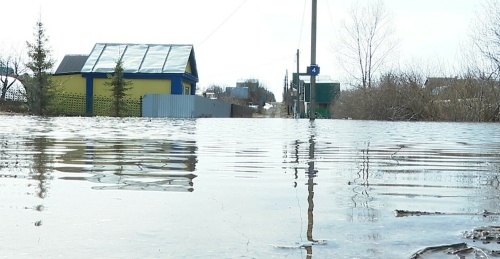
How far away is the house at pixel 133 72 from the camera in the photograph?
3356 cm

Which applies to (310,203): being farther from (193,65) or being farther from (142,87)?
(193,65)

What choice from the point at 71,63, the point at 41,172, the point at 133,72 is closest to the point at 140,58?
the point at 133,72

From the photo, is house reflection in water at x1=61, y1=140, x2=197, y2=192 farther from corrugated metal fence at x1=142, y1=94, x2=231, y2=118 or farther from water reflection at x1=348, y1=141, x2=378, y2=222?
corrugated metal fence at x1=142, y1=94, x2=231, y2=118

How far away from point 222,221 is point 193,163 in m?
2.26

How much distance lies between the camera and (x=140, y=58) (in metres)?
34.7

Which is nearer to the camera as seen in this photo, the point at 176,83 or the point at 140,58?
the point at 176,83

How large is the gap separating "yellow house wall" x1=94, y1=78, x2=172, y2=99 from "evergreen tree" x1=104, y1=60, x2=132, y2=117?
1.71 m

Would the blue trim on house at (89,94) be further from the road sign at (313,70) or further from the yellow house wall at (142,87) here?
the road sign at (313,70)

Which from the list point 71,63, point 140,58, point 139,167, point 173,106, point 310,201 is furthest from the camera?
point 71,63

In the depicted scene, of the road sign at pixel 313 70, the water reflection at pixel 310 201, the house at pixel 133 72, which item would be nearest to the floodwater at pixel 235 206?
the water reflection at pixel 310 201

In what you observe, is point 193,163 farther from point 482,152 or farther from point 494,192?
point 482,152

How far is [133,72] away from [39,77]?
5047 millimetres

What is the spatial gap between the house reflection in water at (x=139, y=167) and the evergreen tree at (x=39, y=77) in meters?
26.2

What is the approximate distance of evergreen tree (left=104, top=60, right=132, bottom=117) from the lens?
104ft
